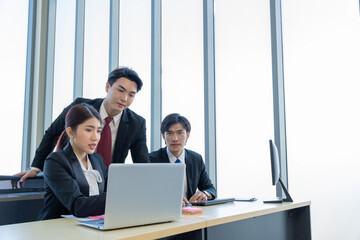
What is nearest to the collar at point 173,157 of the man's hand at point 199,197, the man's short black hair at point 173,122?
the man's short black hair at point 173,122

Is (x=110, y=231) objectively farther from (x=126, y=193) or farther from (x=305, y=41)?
(x=305, y=41)

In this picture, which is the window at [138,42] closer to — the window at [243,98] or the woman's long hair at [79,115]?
the window at [243,98]

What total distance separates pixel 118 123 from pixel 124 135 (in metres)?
0.09

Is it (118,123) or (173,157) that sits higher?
(118,123)

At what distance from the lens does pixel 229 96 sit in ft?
10.8

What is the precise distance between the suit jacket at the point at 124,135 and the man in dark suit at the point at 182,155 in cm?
19

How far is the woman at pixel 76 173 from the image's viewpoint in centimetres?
144

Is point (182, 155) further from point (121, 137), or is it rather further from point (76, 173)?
point (76, 173)

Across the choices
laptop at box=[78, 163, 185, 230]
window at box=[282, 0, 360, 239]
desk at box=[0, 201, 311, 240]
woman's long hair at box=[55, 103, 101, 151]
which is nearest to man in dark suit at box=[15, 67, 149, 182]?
woman's long hair at box=[55, 103, 101, 151]

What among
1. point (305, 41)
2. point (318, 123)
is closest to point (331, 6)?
point (305, 41)

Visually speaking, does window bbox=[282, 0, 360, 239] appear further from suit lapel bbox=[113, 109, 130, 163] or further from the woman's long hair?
the woman's long hair

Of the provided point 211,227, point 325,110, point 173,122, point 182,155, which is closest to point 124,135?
point 173,122

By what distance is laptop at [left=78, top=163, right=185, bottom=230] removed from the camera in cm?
120

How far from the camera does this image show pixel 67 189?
149 cm
